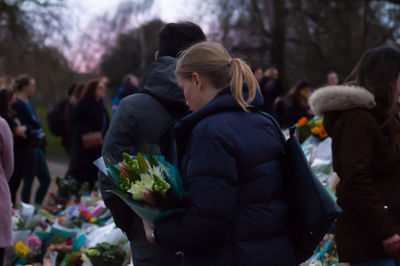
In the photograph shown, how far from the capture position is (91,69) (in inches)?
1065

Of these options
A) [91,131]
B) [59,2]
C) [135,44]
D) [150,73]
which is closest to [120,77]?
[135,44]

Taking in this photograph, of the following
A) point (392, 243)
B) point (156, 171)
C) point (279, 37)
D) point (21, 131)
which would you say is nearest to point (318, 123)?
point (21, 131)

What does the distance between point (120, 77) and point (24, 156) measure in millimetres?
33461

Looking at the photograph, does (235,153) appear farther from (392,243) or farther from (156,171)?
(392,243)

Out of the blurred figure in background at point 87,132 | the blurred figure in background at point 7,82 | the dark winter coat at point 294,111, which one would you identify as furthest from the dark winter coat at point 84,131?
the dark winter coat at point 294,111

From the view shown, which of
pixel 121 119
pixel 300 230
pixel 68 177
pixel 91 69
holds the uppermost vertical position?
pixel 121 119

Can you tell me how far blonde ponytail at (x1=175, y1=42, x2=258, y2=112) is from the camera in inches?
83.7

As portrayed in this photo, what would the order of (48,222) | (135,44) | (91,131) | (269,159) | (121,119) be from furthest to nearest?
(135,44)
(91,131)
(48,222)
(121,119)
(269,159)

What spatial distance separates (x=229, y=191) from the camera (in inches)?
76.9

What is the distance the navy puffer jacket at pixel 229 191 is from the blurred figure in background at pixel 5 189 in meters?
1.90

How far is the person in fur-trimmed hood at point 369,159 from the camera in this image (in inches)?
106

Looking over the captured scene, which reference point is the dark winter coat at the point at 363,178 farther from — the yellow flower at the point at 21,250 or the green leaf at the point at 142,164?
the yellow flower at the point at 21,250

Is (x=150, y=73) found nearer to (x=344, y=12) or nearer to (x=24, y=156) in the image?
(x=24, y=156)

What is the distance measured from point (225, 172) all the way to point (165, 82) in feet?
2.90
